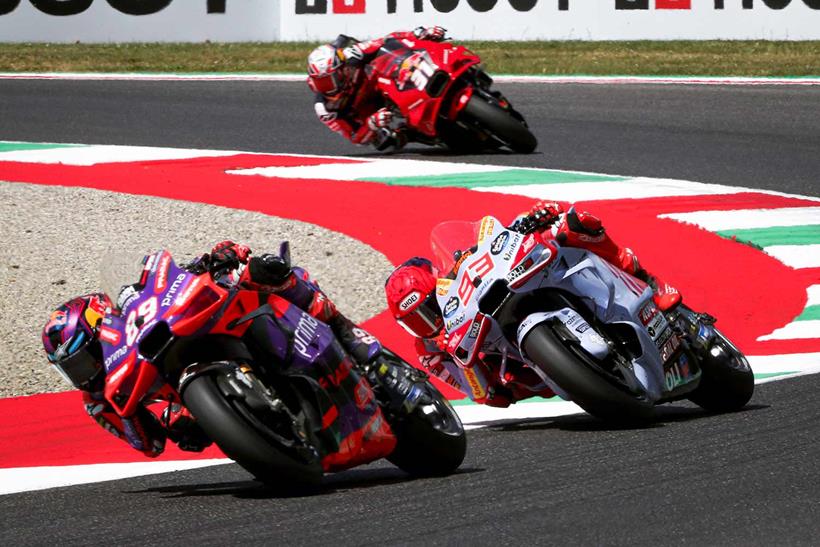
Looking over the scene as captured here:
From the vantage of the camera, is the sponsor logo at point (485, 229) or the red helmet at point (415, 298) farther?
the red helmet at point (415, 298)

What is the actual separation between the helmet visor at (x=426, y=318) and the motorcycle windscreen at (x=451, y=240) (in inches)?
6.1

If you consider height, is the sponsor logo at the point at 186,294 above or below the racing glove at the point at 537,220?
above

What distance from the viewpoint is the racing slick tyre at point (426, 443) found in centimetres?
604

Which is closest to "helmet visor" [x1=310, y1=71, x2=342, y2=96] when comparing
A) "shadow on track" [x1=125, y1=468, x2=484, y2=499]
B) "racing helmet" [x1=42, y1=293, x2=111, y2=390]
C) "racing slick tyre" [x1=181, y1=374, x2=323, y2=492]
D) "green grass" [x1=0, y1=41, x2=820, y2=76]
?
"green grass" [x1=0, y1=41, x2=820, y2=76]

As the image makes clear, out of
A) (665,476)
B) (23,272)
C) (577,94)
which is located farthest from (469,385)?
(577,94)

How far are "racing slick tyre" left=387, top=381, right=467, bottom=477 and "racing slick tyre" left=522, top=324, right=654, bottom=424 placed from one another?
1.84 ft

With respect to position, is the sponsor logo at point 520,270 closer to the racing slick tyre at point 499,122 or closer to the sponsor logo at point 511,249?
the sponsor logo at point 511,249

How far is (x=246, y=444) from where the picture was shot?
5.20 metres

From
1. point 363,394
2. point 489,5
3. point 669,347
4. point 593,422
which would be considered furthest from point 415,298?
point 489,5

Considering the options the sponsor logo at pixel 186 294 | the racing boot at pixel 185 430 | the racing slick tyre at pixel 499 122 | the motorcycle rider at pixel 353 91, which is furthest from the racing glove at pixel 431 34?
the sponsor logo at pixel 186 294

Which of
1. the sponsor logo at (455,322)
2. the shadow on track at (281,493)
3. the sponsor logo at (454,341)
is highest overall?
the sponsor logo at (455,322)

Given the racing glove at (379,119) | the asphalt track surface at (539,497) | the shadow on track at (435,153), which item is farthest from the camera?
the shadow on track at (435,153)

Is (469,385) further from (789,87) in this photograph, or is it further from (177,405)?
(789,87)

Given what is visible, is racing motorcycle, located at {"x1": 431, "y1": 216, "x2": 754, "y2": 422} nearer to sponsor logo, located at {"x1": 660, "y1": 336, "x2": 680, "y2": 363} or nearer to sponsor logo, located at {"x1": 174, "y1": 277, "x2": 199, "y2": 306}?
sponsor logo, located at {"x1": 660, "y1": 336, "x2": 680, "y2": 363}
